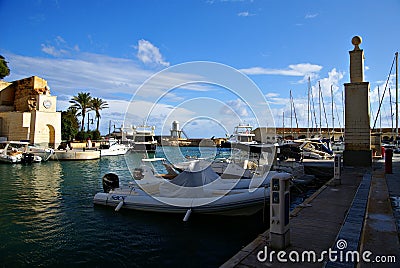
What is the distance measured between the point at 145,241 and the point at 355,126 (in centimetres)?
1536

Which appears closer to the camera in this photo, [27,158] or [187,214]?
[187,214]

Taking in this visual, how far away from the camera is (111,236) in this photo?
30.2 feet

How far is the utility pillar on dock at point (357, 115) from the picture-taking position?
1823 cm

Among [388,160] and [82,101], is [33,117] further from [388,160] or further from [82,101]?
[388,160]

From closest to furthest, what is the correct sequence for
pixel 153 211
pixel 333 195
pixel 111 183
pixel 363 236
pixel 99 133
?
pixel 363 236
pixel 333 195
pixel 153 211
pixel 111 183
pixel 99 133

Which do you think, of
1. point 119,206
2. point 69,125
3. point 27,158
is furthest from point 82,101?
point 119,206

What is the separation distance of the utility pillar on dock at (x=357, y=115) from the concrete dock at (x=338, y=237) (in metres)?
9.40

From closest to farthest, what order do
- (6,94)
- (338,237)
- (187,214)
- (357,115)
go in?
1. (338,237)
2. (187,214)
3. (357,115)
4. (6,94)

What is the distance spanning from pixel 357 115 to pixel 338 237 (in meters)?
15.0

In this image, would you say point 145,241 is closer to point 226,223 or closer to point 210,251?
point 210,251

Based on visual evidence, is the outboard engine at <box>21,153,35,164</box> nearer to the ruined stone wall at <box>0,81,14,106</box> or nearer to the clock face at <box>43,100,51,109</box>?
the clock face at <box>43,100,51,109</box>

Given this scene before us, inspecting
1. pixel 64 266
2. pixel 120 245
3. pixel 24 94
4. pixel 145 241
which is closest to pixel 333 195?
pixel 145 241

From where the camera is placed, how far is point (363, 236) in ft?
18.8

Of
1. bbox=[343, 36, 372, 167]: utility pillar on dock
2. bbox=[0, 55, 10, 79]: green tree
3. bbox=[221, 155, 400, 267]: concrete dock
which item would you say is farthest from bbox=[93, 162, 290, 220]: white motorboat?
bbox=[0, 55, 10, 79]: green tree
